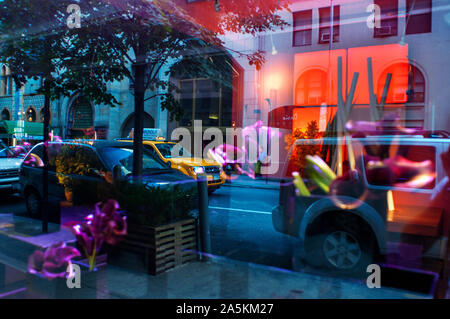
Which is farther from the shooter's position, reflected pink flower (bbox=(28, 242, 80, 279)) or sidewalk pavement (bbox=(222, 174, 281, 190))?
sidewalk pavement (bbox=(222, 174, 281, 190))

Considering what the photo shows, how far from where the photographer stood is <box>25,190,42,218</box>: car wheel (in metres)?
7.67

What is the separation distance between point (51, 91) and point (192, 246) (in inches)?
140

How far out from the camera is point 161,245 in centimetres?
423

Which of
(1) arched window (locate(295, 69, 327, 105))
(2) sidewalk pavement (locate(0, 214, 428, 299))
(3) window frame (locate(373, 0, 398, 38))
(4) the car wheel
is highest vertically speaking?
(3) window frame (locate(373, 0, 398, 38))

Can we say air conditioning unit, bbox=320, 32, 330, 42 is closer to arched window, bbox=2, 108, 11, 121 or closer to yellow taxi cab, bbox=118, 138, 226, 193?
yellow taxi cab, bbox=118, 138, 226, 193

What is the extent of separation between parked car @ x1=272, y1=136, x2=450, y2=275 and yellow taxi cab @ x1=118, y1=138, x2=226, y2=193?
6.12 metres

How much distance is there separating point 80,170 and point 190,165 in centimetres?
415

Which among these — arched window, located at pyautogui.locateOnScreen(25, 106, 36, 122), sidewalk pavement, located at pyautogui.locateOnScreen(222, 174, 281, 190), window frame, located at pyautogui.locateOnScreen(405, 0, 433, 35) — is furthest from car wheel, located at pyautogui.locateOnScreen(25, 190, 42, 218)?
arched window, located at pyautogui.locateOnScreen(25, 106, 36, 122)

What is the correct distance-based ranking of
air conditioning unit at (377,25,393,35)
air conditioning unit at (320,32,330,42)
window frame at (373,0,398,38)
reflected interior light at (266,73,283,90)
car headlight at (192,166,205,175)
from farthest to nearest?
reflected interior light at (266,73,283,90), air conditioning unit at (320,32,330,42), air conditioning unit at (377,25,393,35), window frame at (373,0,398,38), car headlight at (192,166,205,175)

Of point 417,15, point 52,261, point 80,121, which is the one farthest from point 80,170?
point 80,121

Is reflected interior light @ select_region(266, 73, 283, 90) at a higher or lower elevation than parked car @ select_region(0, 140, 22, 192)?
higher

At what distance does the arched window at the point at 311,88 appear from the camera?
17.5 metres

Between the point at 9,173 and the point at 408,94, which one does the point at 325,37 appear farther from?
the point at 9,173

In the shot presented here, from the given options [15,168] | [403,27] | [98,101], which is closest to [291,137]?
[403,27]
